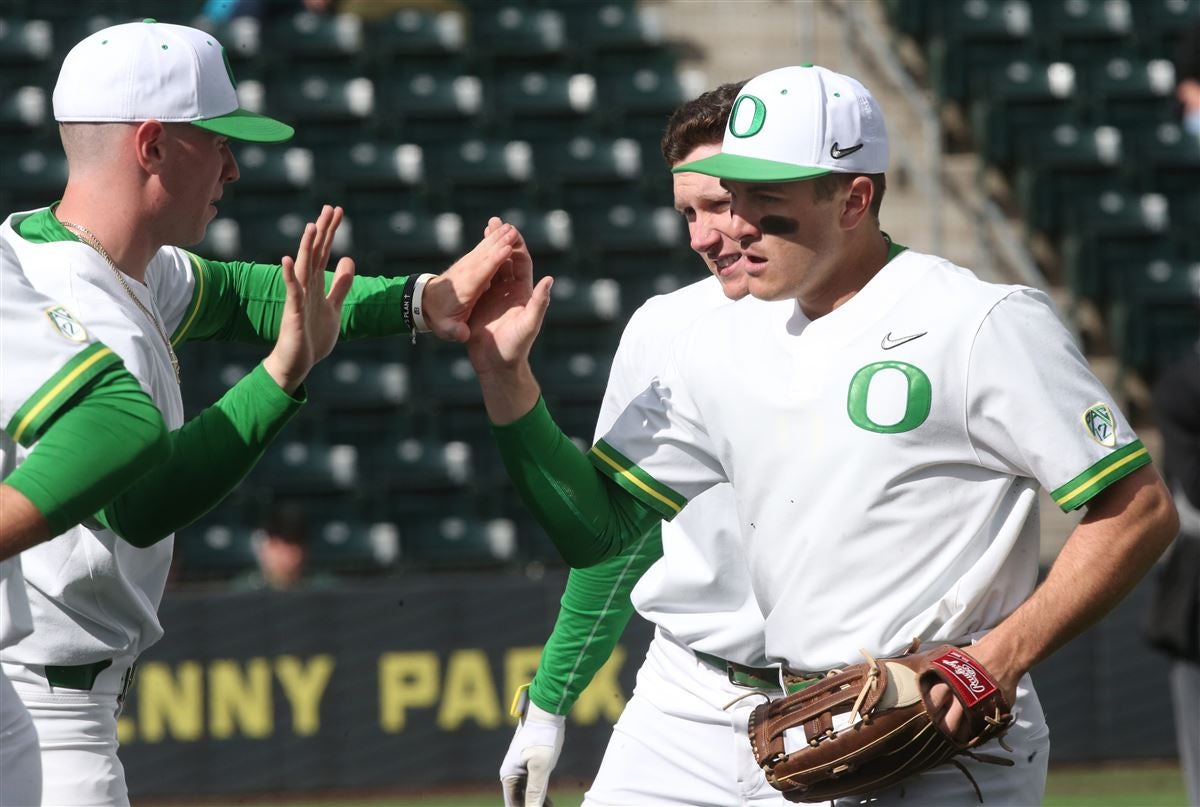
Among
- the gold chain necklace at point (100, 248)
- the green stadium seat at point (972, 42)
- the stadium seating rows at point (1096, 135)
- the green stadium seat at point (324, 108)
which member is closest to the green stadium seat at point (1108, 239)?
the stadium seating rows at point (1096, 135)

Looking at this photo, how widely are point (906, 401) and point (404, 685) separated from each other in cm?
552

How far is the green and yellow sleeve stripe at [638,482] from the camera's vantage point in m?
3.28

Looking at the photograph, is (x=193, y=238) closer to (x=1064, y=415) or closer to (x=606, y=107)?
(x=1064, y=415)

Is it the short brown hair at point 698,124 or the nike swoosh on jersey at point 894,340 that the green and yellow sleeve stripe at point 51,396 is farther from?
the short brown hair at point 698,124

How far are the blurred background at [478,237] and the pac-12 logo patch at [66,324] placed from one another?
5.46 m

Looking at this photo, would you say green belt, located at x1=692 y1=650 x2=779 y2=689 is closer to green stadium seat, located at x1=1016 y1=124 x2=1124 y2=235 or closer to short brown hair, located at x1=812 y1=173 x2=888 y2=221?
short brown hair, located at x1=812 y1=173 x2=888 y2=221

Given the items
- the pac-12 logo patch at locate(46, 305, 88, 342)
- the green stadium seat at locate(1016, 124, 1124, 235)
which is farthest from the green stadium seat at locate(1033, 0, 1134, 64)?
the pac-12 logo patch at locate(46, 305, 88, 342)

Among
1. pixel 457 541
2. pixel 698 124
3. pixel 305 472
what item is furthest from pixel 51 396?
pixel 305 472

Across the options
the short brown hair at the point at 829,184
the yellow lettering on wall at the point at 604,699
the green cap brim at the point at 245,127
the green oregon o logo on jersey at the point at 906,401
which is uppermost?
the green cap brim at the point at 245,127

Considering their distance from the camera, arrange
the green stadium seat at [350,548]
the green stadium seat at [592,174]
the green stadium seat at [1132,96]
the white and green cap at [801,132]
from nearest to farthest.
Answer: the white and green cap at [801,132] < the green stadium seat at [350,548] < the green stadium seat at [592,174] < the green stadium seat at [1132,96]

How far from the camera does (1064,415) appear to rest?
2.82 m

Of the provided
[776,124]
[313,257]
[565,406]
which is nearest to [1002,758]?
[776,124]

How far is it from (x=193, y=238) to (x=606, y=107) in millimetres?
7928

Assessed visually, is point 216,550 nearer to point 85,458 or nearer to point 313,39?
point 313,39
